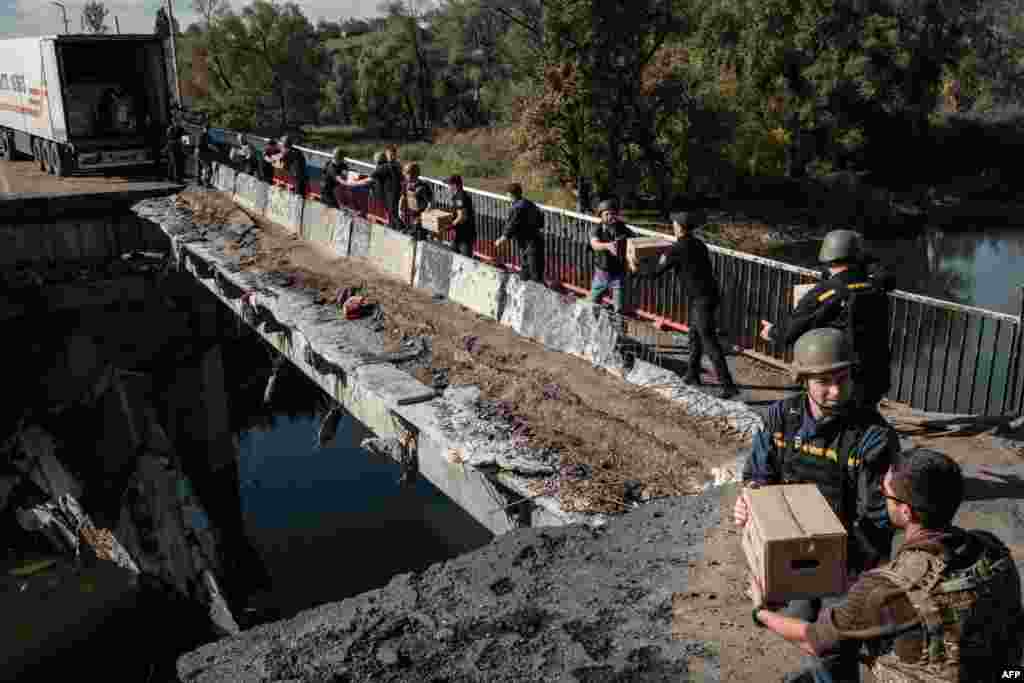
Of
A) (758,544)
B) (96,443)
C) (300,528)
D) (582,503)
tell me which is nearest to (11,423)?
(96,443)

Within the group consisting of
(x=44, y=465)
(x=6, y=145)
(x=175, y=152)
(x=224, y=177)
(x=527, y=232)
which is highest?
(x=175, y=152)

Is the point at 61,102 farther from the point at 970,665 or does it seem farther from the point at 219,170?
the point at 970,665

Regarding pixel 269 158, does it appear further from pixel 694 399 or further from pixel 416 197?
pixel 694 399

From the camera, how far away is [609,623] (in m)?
5.61

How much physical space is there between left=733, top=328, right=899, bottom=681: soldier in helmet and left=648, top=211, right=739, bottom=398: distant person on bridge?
4243 mm

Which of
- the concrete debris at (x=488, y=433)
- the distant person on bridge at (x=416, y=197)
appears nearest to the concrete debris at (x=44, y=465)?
the distant person on bridge at (x=416, y=197)

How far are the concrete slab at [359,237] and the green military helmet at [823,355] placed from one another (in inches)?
478

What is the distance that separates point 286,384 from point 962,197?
105 ft

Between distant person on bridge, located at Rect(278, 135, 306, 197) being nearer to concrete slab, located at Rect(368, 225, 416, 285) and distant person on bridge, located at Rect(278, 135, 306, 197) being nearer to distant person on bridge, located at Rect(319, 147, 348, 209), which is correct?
distant person on bridge, located at Rect(319, 147, 348, 209)

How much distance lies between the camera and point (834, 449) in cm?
436

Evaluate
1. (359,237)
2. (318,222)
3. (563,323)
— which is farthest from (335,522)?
(563,323)

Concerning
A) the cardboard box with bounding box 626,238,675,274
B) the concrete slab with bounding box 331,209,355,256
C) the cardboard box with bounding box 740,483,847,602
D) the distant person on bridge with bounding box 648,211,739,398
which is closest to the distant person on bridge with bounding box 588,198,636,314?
the cardboard box with bounding box 626,238,675,274

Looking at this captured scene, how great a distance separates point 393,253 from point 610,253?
4975 mm

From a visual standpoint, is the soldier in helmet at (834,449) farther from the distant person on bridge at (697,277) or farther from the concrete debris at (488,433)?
the distant person on bridge at (697,277)
